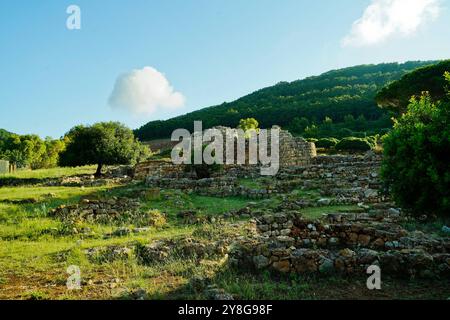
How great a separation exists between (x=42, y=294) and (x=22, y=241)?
4711 millimetres

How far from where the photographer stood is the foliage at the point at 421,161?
31.4ft

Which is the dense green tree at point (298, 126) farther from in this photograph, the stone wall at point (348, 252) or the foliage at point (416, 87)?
the stone wall at point (348, 252)

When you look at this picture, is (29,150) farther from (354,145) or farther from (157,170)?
(354,145)

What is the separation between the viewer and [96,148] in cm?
2775

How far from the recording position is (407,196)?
10641 mm

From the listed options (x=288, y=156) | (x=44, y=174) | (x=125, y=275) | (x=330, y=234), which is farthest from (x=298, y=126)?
(x=125, y=275)

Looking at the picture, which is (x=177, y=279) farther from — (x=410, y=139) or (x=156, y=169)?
(x=156, y=169)

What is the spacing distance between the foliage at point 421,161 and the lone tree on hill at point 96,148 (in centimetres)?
2110

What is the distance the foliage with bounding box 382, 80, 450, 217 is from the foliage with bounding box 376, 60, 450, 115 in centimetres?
2286

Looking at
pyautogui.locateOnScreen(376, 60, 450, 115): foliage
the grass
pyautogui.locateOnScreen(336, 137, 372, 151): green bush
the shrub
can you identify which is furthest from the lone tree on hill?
pyautogui.locateOnScreen(376, 60, 450, 115): foliage

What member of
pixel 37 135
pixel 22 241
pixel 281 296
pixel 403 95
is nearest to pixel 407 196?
pixel 281 296

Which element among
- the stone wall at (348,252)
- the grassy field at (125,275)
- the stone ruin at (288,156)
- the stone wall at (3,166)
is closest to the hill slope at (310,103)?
the stone ruin at (288,156)

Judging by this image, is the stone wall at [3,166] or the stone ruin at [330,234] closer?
the stone ruin at [330,234]

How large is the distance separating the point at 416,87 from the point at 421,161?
82.0 feet
